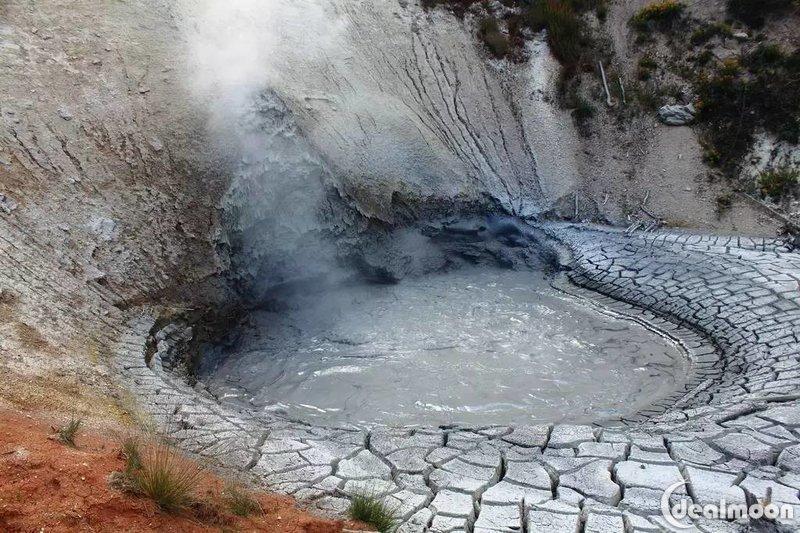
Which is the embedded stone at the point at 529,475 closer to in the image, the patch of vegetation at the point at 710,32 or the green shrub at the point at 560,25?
the green shrub at the point at 560,25

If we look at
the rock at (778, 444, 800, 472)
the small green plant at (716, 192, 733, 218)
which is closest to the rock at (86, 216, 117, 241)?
the rock at (778, 444, 800, 472)

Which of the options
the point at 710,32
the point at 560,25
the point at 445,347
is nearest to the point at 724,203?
the point at 710,32

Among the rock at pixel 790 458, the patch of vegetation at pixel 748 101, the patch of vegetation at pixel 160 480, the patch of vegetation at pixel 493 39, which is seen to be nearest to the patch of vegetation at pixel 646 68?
the patch of vegetation at pixel 748 101

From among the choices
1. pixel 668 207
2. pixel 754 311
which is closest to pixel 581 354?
pixel 754 311

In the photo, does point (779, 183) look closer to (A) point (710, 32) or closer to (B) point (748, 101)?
(B) point (748, 101)

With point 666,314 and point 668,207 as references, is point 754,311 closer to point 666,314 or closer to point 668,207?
point 666,314

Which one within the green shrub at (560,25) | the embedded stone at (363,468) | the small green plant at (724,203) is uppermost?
the green shrub at (560,25)
